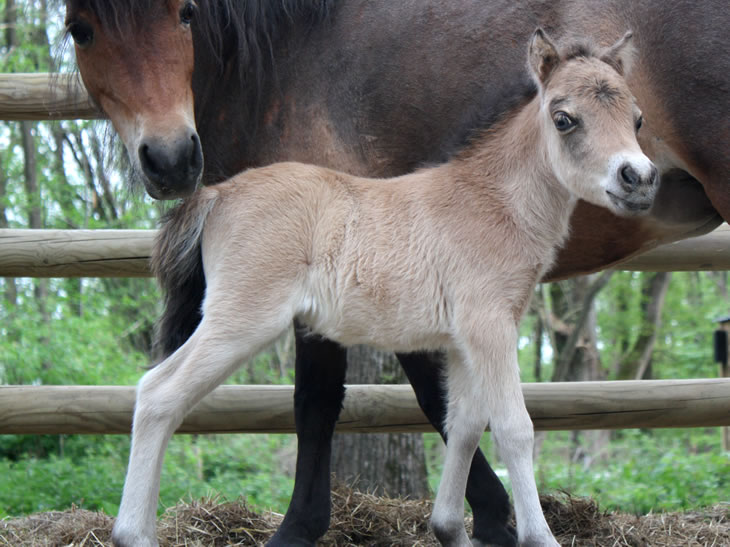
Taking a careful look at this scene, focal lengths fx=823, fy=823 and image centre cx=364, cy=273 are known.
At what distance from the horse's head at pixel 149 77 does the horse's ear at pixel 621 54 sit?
1409 mm

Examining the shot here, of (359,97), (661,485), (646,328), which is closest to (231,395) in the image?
(359,97)

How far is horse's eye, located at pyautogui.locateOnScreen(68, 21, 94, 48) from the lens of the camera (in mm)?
2875

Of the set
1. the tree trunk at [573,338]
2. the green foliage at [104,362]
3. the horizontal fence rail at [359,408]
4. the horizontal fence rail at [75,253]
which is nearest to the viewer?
the horizontal fence rail at [359,408]

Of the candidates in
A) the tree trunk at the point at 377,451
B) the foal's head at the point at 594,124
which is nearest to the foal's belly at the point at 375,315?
the foal's head at the point at 594,124

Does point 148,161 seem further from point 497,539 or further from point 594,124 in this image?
point 497,539

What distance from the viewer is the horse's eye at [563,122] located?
270 cm

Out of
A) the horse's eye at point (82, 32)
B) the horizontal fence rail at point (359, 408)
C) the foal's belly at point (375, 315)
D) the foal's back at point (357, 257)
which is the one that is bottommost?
the horizontal fence rail at point (359, 408)

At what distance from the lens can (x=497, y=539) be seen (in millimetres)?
3340

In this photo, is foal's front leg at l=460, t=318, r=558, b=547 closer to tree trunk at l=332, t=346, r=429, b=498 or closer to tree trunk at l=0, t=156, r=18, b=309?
tree trunk at l=332, t=346, r=429, b=498

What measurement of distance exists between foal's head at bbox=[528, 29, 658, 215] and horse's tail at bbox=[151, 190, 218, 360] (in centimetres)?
120

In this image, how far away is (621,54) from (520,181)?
1.76ft

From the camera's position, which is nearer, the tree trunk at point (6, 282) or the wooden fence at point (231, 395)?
the wooden fence at point (231, 395)

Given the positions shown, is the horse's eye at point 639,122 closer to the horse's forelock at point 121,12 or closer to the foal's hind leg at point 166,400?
the foal's hind leg at point 166,400

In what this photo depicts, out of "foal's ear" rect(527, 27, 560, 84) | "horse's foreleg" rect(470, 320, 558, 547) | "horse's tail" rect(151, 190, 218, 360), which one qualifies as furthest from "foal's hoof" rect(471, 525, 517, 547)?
"foal's ear" rect(527, 27, 560, 84)
